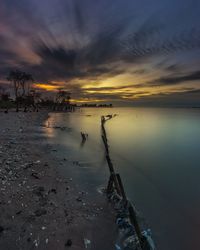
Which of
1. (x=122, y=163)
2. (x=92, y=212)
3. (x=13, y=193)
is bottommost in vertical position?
(x=122, y=163)

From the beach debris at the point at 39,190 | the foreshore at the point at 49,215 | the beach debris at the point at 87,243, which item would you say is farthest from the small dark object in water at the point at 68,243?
the beach debris at the point at 39,190

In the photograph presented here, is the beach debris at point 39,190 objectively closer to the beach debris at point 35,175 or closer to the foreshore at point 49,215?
the foreshore at point 49,215

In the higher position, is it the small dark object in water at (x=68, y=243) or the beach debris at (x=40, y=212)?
the beach debris at (x=40, y=212)

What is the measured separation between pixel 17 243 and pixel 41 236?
615 mm

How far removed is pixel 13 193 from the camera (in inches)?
280

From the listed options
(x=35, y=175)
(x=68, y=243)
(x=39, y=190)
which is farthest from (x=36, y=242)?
(x=35, y=175)

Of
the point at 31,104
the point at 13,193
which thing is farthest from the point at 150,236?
the point at 31,104

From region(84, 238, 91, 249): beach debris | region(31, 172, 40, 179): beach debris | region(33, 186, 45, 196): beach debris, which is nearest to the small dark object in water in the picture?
region(84, 238, 91, 249): beach debris

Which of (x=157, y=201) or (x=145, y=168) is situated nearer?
(x=157, y=201)

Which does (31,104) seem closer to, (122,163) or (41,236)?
(122,163)

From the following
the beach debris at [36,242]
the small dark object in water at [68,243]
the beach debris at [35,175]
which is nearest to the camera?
the beach debris at [36,242]

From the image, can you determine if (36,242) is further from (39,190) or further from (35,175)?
(35,175)

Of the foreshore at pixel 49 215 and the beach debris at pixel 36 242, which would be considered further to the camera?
the foreshore at pixel 49 215

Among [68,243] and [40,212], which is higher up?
[40,212]
